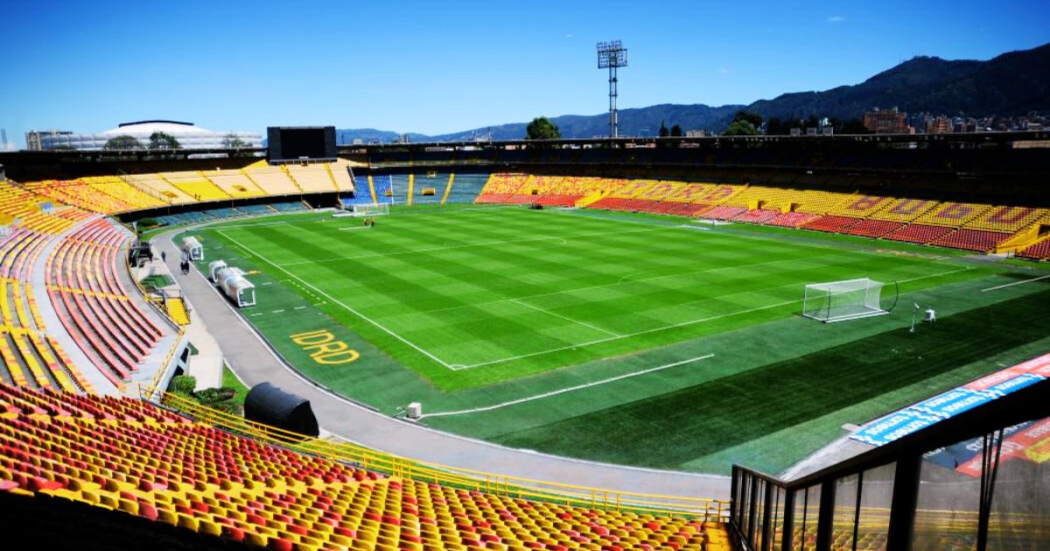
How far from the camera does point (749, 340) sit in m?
28.9

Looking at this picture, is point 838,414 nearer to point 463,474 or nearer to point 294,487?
point 463,474

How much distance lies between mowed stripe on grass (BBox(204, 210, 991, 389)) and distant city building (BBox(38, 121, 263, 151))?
111 meters

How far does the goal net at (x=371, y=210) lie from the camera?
255 ft

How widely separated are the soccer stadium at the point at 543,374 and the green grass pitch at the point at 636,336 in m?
0.19

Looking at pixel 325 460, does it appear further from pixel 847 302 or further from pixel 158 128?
pixel 158 128

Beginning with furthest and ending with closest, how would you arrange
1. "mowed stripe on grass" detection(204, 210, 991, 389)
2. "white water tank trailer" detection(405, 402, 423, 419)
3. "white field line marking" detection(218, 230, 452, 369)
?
1. "mowed stripe on grass" detection(204, 210, 991, 389)
2. "white field line marking" detection(218, 230, 452, 369)
3. "white water tank trailer" detection(405, 402, 423, 419)

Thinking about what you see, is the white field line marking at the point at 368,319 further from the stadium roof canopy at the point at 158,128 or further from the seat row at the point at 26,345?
the stadium roof canopy at the point at 158,128

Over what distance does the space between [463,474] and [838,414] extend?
1233cm

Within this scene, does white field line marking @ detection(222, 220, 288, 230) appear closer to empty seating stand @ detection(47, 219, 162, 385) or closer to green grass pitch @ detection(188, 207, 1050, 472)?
green grass pitch @ detection(188, 207, 1050, 472)

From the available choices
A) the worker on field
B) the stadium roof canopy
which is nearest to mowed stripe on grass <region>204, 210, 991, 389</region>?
the worker on field

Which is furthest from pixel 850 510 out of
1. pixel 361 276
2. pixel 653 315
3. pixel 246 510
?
pixel 361 276

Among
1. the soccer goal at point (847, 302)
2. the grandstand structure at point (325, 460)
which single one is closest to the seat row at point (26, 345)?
the grandstand structure at point (325, 460)

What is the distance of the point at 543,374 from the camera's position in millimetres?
25469

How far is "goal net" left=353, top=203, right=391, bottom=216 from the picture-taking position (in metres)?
77.7
